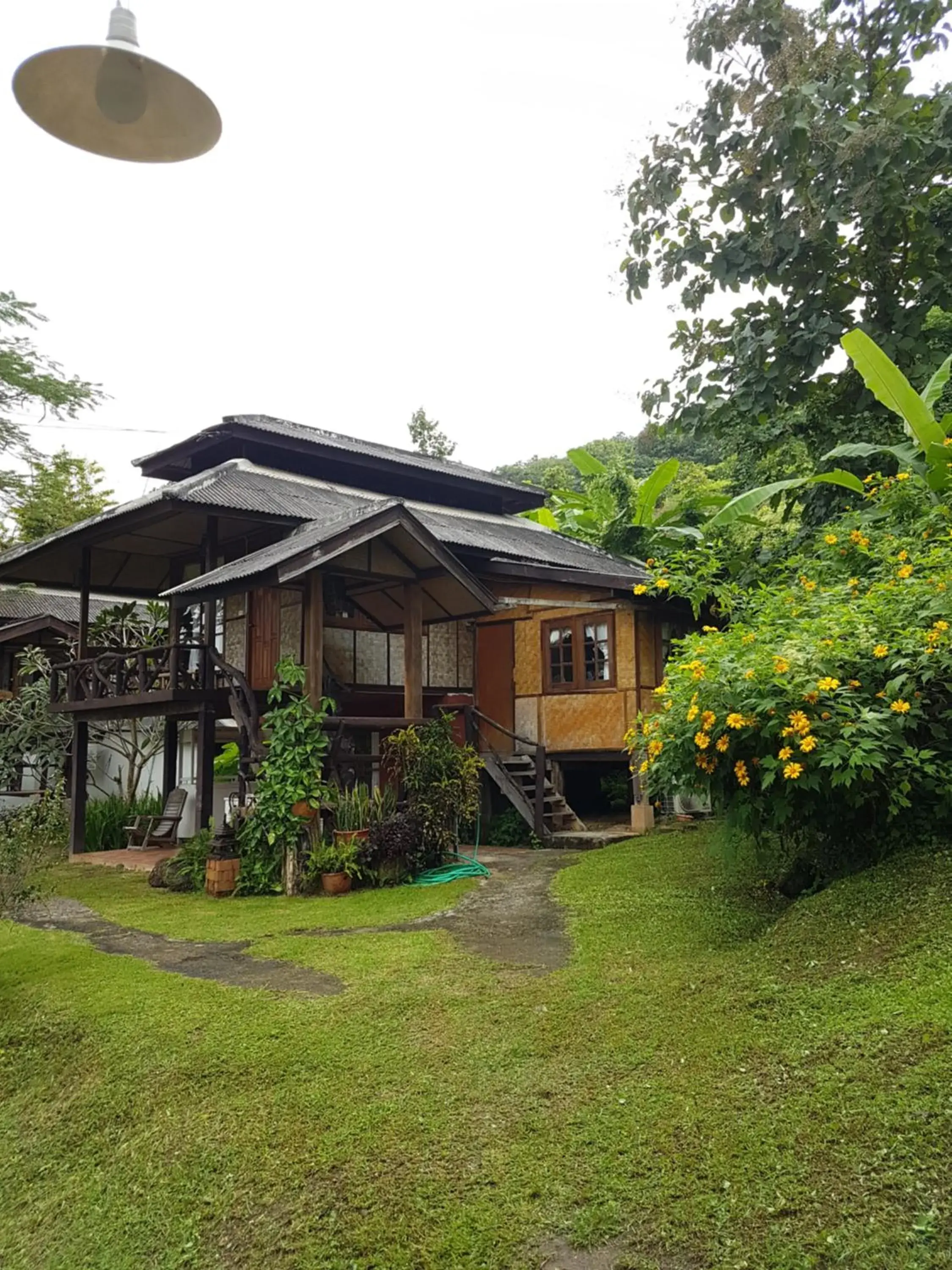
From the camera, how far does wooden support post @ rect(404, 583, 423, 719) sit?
35.6ft

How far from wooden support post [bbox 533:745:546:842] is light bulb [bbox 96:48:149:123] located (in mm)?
9449

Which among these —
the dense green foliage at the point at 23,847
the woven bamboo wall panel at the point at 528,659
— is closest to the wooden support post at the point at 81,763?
the woven bamboo wall panel at the point at 528,659

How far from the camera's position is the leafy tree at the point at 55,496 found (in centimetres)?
2005

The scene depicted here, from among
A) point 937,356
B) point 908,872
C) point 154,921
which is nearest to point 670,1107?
point 908,872

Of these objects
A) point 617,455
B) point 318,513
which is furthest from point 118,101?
point 617,455

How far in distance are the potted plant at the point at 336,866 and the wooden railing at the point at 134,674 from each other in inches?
130

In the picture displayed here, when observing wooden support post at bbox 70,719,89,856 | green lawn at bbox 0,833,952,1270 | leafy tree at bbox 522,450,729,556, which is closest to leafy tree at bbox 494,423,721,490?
leafy tree at bbox 522,450,729,556

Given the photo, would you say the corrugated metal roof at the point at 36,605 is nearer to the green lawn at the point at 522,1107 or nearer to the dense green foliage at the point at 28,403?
the dense green foliage at the point at 28,403

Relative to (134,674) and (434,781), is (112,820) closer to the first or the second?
(134,674)

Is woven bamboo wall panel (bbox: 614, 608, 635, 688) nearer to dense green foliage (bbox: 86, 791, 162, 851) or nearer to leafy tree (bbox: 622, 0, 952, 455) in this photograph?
leafy tree (bbox: 622, 0, 952, 455)

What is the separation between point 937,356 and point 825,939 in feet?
22.9

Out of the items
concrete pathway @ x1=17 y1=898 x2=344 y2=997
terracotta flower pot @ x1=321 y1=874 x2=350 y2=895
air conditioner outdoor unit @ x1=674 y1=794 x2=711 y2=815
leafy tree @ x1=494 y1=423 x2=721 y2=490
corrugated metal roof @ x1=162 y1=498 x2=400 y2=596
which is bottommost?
concrete pathway @ x1=17 y1=898 x2=344 y2=997

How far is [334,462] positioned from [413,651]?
6.44 meters

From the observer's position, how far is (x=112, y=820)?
15.7 metres
